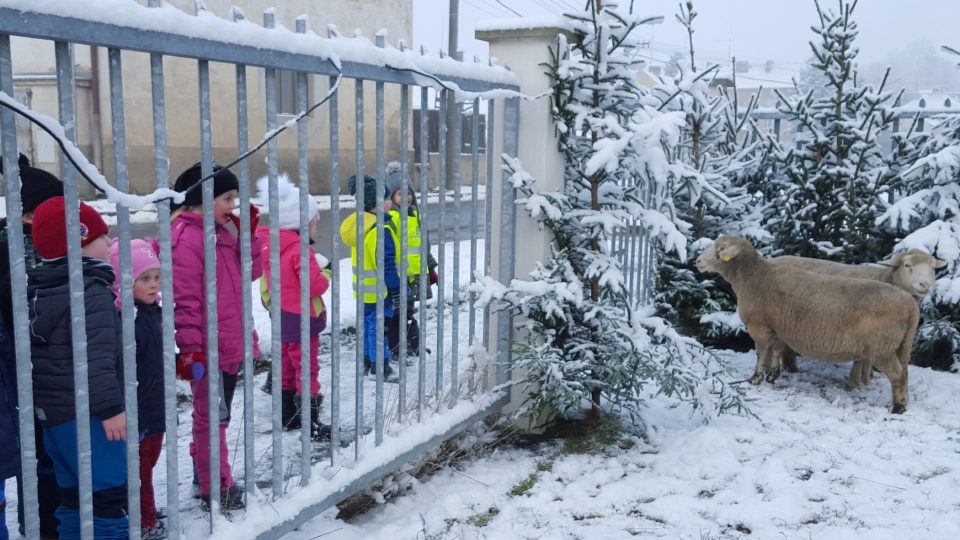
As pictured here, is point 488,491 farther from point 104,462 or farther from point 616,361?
point 104,462

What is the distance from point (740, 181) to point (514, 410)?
12.3 feet

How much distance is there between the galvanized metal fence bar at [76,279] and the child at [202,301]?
101cm

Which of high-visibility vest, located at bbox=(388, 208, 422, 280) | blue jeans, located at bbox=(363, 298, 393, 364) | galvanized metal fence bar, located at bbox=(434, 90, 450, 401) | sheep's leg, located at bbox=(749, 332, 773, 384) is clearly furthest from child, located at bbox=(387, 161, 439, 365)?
sheep's leg, located at bbox=(749, 332, 773, 384)

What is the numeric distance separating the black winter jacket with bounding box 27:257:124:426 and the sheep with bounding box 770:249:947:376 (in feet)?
14.9

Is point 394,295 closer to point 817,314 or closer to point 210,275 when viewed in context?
point 817,314

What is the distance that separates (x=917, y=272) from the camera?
17.0 ft

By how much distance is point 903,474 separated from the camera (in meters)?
3.89

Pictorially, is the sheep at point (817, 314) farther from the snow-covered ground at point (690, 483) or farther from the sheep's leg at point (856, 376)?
the snow-covered ground at point (690, 483)

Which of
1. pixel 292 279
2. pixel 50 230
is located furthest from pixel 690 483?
pixel 50 230

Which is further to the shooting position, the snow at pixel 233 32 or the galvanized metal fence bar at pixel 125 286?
the galvanized metal fence bar at pixel 125 286

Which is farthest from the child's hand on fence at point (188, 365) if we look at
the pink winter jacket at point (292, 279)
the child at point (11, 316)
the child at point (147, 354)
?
the pink winter jacket at point (292, 279)

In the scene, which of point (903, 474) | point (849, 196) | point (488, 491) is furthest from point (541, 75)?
point (849, 196)

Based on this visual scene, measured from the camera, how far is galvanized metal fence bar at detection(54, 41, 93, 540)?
2131mm

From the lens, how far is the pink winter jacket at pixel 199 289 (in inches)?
134
